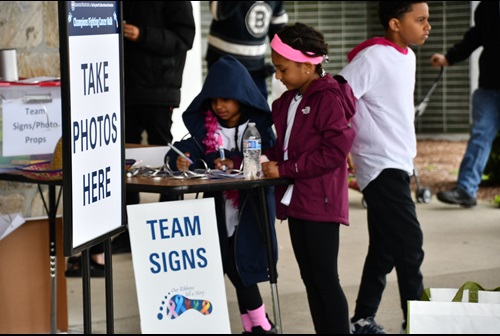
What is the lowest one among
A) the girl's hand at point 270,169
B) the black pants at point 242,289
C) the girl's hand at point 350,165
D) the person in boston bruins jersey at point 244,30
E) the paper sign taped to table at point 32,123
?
the black pants at point 242,289

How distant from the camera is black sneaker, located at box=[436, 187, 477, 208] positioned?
909cm

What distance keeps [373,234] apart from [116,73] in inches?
82.3

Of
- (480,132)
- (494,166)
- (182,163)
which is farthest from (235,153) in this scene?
(494,166)

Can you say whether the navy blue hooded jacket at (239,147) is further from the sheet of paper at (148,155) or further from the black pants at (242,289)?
the sheet of paper at (148,155)

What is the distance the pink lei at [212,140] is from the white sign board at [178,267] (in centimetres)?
116

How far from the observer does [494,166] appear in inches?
400

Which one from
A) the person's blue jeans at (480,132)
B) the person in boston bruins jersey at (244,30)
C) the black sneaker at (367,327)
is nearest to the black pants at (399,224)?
the black sneaker at (367,327)

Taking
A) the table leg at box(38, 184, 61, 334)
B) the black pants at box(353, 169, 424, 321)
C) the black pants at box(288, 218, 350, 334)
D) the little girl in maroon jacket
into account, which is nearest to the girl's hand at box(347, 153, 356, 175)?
the black pants at box(353, 169, 424, 321)

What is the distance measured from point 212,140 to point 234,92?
267 millimetres

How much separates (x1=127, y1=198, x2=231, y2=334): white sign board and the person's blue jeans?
5438mm

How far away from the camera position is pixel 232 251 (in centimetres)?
516

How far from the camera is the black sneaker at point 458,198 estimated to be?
9094 mm

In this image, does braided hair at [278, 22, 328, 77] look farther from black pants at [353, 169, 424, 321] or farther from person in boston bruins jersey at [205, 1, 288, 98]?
person in boston bruins jersey at [205, 1, 288, 98]

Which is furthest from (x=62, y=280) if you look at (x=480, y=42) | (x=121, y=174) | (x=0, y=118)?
(x=480, y=42)
